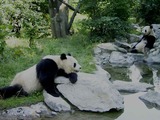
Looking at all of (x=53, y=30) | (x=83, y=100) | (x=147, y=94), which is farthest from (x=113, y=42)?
(x=83, y=100)

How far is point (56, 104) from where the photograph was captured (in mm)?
5453

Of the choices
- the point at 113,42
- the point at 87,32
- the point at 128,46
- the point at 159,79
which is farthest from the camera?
the point at 87,32

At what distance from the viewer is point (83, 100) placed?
562 centimetres

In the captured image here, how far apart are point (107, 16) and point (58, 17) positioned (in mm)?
2224

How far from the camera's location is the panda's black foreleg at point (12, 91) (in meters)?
5.76

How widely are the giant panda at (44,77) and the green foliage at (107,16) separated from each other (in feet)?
18.6

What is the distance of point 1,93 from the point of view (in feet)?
18.9

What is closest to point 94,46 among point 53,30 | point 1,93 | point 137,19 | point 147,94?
point 53,30

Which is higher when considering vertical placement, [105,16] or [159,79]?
[105,16]

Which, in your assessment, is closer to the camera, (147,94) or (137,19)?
(147,94)

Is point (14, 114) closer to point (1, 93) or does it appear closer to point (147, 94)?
point (1, 93)

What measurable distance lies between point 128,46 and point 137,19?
21.7ft

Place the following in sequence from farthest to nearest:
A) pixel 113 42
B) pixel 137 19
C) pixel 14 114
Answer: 1. pixel 137 19
2. pixel 113 42
3. pixel 14 114

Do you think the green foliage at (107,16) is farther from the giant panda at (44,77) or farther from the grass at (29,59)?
the giant panda at (44,77)
